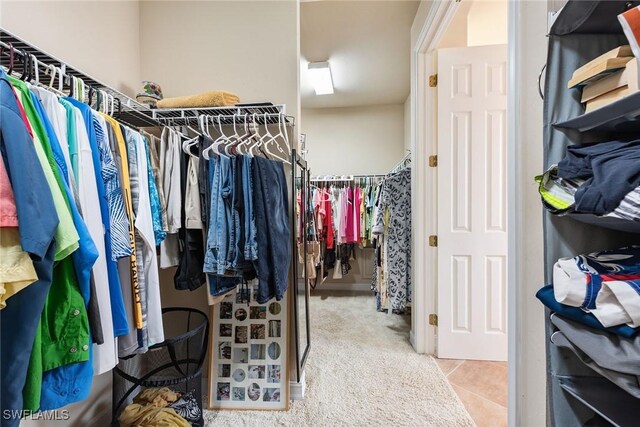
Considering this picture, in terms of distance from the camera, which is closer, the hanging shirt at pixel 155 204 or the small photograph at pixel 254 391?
the hanging shirt at pixel 155 204

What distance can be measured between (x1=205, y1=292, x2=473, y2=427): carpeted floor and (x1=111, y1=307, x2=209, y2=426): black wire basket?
31cm

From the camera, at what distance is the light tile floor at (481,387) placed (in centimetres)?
153

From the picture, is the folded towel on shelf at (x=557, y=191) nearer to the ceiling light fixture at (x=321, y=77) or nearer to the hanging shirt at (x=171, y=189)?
the hanging shirt at (x=171, y=189)

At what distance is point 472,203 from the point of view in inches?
81.4

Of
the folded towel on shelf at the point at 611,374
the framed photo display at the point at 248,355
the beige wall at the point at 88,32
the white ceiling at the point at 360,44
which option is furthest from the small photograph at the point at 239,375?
the white ceiling at the point at 360,44

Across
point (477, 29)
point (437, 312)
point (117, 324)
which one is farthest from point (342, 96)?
point (117, 324)

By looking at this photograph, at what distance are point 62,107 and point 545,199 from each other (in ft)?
4.54

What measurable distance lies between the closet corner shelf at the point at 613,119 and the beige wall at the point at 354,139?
138 inches

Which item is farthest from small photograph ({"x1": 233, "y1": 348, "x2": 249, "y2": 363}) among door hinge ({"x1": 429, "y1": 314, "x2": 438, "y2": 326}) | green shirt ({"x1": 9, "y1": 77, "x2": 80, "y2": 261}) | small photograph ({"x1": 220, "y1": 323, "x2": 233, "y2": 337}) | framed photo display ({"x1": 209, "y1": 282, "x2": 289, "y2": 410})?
door hinge ({"x1": 429, "y1": 314, "x2": 438, "y2": 326})

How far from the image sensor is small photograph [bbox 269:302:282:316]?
1719 millimetres

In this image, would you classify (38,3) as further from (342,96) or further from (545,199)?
(342,96)

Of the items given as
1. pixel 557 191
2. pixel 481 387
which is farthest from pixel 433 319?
pixel 557 191

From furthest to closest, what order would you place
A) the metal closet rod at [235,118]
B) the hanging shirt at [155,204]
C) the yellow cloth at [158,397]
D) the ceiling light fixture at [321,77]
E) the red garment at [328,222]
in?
the red garment at [328,222] < the ceiling light fixture at [321,77] < the metal closet rod at [235,118] < the yellow cloth at [158,397] < the hanging shirt at [155,204]

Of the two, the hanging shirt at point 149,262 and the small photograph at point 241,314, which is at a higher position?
the hanging shirt at point 149,262
